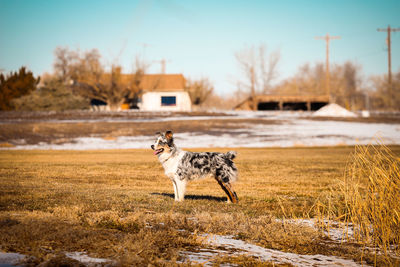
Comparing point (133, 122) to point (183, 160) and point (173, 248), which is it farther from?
point (173, 248)

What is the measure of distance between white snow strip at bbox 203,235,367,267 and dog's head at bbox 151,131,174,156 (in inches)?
145

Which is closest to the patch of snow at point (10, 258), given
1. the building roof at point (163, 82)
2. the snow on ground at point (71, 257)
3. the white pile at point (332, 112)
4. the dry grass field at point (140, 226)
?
the snow on ground at point (71, 257)

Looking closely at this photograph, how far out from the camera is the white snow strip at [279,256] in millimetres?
5930

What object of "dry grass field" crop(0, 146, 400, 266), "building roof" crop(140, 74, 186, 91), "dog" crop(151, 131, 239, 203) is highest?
"building roof" crop(140, 74, 186, 91)

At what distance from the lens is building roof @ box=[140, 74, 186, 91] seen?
67.5 metres

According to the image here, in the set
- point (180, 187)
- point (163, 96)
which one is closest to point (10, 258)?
point (180, 187)

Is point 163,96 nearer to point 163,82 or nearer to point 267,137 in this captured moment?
point 163,82

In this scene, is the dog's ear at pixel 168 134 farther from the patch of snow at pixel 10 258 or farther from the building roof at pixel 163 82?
the building roof at pixel 163 82

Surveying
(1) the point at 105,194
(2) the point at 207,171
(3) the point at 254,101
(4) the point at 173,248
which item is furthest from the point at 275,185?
(3) the point at 254,101

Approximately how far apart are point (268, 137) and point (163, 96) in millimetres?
31799

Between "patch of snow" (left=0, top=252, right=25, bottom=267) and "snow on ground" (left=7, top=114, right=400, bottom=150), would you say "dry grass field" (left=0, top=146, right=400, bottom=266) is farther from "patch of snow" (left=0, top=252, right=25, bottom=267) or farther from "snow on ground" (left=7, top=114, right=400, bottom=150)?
"snow on ground" (left=7, top=114, right=400, bottom=150)

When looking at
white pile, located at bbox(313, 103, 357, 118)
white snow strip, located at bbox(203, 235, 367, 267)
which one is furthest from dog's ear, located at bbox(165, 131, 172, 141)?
white pile, located at bbox(313, 103, 357, 118)

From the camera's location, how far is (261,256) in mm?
6113

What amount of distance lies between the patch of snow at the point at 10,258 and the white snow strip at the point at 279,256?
9.24ft
